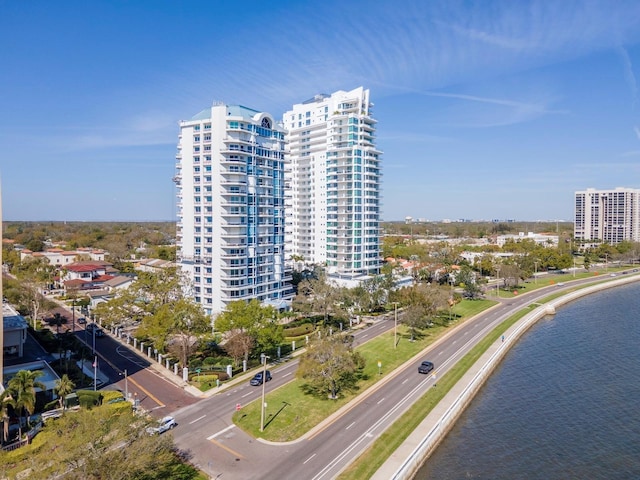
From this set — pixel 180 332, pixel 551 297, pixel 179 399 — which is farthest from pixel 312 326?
pixel 551 297

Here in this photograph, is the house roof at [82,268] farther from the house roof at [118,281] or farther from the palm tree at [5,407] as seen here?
the palm tree at [5,407]

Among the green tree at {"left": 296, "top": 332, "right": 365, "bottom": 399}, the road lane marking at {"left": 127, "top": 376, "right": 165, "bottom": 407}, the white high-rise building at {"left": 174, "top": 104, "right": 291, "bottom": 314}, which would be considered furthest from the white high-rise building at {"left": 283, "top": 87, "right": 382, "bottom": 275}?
the road lane marking at {"left": 127, "top": 376, "right": 165, "bottom": 407}

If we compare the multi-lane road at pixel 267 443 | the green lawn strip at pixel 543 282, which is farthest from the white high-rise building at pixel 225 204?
the green lawn strip at pixel 543 282

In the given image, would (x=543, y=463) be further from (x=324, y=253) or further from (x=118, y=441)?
(x=324, y=253)

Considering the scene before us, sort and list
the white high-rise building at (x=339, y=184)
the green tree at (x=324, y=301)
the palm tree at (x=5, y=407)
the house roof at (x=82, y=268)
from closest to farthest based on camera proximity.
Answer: the palm tree at (x=5, y=407), the green tree at (x=324, y=301), the white high-rise building at (x=339, y=184), the house roof at (x=82, y=268)

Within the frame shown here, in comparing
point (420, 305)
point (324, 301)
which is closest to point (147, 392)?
point (324, 301)

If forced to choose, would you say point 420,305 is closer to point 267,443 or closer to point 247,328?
point 247,328

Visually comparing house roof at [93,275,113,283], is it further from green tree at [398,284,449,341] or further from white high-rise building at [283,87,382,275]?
green tree at [398,284,449,341]
